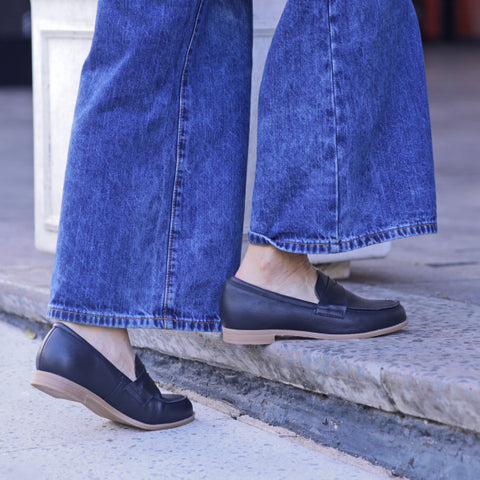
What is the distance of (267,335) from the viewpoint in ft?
4.99

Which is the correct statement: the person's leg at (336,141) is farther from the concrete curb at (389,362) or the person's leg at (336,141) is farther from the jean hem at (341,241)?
the concrete curb at (389,362)

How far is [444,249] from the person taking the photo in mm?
2682

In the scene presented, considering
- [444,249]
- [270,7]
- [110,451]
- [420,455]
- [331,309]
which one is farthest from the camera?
[444,249]

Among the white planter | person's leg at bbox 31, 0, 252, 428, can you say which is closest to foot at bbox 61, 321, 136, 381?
person's leg at bbox 31, 0, 252, 428

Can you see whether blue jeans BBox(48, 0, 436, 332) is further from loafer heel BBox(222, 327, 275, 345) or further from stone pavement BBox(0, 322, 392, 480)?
stone pavement BBox(0, 322, 392, 480)

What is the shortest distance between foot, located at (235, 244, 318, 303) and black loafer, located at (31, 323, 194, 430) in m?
0.23

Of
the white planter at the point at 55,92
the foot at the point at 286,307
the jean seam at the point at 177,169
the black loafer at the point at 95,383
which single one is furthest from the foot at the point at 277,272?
the white planter at the point at 55,92

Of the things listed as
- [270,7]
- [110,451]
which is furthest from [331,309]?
[270,7]

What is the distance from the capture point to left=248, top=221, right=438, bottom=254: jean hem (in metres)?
1.45

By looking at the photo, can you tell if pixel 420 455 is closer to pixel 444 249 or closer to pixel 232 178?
pixel 232 178

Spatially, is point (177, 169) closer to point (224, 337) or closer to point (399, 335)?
point (224, 337)

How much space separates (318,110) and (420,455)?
1.73 ft

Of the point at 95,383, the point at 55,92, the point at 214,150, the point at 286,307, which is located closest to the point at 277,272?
the point at 286,307

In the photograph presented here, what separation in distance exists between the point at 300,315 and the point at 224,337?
0.13m
